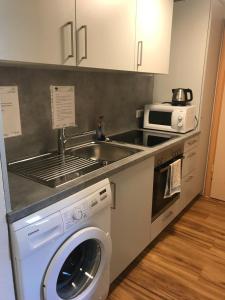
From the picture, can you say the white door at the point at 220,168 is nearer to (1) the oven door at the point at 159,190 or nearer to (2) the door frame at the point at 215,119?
(2) the door frame at the point at 215,119

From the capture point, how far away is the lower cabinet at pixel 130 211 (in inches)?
58.5

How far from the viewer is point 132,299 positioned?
5.21ft

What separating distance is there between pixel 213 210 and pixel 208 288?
46.1 inches

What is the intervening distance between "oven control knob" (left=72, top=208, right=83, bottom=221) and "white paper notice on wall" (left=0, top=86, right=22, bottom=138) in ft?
2.15

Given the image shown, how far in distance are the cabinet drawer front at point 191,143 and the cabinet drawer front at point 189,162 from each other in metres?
0.04

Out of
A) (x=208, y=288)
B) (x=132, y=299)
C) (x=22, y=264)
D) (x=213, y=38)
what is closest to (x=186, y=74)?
(x=213, y=38)

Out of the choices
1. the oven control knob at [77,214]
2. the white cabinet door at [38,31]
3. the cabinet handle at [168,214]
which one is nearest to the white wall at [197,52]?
the cabinet handle at [168,214]

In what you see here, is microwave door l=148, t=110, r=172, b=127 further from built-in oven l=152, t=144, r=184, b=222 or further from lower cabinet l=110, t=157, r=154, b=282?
lower cabinet l=110, t=157, r=154, b=282

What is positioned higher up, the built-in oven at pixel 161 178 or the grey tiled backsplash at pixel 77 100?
the grey tiled backsplash at pixel 77 100

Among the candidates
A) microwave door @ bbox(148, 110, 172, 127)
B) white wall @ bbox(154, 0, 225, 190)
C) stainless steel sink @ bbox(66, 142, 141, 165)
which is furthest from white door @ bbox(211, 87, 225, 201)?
stainless steel sink @ bbox(66, 142, 141, 165)

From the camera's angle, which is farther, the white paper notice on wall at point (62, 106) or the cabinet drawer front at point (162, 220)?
the cabinet drawer front at point (162, 220)

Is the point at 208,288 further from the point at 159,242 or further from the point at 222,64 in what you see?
the point at 222,64

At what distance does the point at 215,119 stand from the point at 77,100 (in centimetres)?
174

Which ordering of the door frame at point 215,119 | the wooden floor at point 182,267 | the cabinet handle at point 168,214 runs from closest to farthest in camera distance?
1. the wooden floor at point 182,267
2. the cabinet handle at point 168,214
3. the door frame at point 215,119
